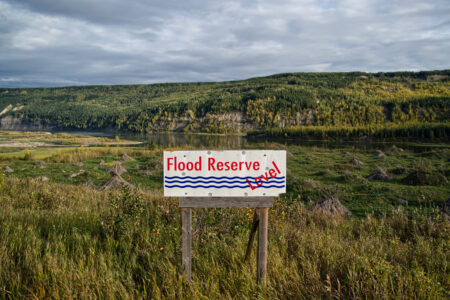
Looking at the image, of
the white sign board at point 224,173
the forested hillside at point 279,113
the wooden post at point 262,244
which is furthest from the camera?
the forested hillside at point 279,113

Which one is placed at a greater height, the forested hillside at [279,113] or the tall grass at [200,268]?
the forested hillside at [279,113]

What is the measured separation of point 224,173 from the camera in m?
2.82

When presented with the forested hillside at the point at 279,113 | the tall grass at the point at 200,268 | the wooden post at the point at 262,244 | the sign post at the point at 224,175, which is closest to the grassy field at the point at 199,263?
the tall grass at the point at 200,268


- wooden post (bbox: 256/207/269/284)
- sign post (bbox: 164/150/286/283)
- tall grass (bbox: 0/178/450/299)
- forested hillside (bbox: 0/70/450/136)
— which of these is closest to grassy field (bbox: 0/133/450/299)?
tall grass (bbox: 0/178/450/299)

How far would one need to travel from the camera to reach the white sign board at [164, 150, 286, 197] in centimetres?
280

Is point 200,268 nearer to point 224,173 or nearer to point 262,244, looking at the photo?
point 262,244

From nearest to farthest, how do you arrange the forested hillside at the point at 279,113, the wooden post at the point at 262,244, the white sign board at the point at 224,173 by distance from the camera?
1. the white sign board at the point at 224,173
2. the wooden post at the point at 262,244
3. the forested hillside at the point at 279,113

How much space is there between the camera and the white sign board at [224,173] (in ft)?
9.18

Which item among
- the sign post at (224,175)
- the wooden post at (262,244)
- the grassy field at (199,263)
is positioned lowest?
the grassy field at (199,263)

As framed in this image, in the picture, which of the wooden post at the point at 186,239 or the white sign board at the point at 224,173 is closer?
the white sign board at the point at 224,173

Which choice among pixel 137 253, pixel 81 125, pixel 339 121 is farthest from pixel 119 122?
pixel 137 253

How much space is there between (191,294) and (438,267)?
3.35 m

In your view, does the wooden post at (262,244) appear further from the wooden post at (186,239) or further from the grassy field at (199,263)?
the wooden post at (186,239)

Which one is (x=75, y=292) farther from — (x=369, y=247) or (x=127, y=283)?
(x=369, y=247)
